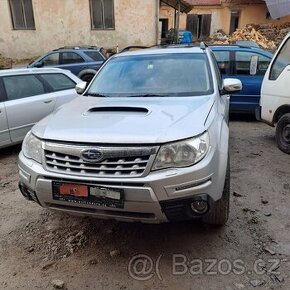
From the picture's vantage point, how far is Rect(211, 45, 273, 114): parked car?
7074mm

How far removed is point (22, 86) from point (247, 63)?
4611mm

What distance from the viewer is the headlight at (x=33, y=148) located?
8.93ft

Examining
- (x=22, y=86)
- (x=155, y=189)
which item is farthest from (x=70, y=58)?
(x=155, y=189)

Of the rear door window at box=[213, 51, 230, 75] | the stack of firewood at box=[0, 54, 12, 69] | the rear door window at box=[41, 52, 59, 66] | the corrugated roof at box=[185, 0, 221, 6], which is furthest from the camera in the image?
the corrugated roof at box=[185, 0, 221, 6]

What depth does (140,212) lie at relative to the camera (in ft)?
8.18

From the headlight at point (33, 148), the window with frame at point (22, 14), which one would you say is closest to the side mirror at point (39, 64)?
the headlight at point (33, 148)

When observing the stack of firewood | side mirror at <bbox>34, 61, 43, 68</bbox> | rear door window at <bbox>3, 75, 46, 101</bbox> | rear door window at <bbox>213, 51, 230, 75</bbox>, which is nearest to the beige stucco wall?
the stack of firewood

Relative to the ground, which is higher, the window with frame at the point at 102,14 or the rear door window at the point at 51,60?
the window with frame at the point at 102,14

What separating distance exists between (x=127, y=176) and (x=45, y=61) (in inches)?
386

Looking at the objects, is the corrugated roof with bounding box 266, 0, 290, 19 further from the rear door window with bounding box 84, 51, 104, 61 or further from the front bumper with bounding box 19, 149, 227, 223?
the front bumper with bounding box 19, 149, 227, 223

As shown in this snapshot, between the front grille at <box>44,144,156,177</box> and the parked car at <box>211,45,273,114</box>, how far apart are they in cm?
517

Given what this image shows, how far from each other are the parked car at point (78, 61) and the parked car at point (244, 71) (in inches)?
179

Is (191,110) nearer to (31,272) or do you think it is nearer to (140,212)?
(140,212)

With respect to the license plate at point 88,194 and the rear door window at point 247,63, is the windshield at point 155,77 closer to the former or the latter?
the license plate at point 88,194
